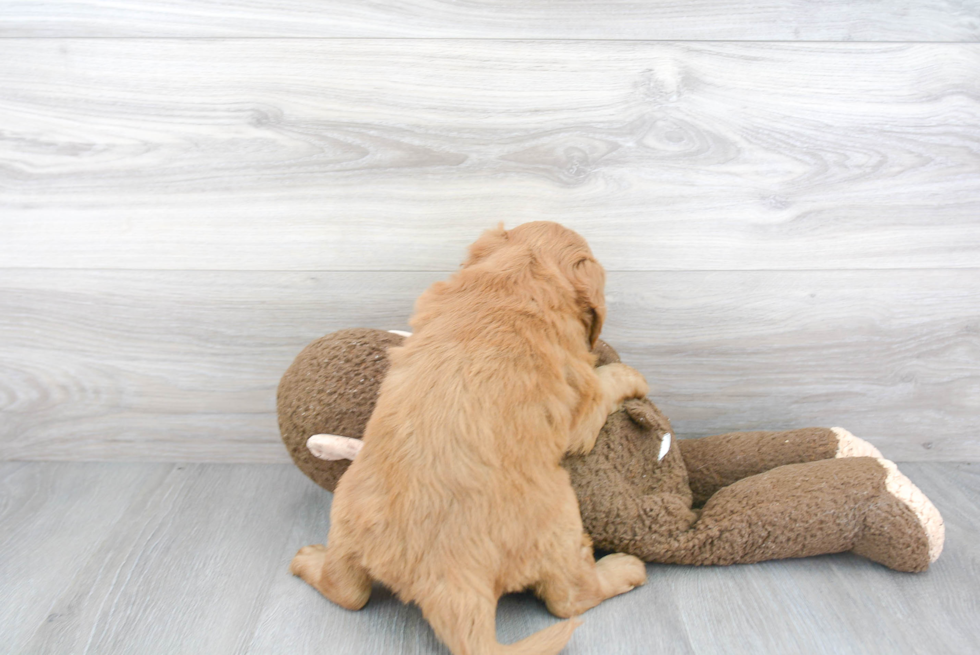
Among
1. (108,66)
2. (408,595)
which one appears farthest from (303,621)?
(108,66)

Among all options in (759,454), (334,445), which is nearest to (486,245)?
(334,445)

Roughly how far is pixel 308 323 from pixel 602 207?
24.4 inches

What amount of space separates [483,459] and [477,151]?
637 mm

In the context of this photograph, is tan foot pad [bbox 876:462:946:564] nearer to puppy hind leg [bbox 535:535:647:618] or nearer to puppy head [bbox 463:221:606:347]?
puppy hind leg [bbox 535:535:647:618]

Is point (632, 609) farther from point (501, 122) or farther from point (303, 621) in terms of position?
point (501, 122)

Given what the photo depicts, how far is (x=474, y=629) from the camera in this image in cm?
86

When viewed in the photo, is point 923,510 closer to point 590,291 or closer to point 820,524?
point 820,524

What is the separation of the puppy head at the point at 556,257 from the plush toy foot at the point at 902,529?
0.52 m

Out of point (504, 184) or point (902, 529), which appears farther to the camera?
point (504, 184)

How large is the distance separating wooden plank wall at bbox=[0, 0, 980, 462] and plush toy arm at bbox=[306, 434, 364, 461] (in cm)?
32

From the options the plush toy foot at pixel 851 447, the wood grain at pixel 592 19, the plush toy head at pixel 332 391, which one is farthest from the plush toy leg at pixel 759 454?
the wood grain at pixel 592 19

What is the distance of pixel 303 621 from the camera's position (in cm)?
101

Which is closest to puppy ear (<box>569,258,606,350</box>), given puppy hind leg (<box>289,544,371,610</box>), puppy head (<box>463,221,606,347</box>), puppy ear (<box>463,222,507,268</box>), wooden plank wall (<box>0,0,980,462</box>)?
puppy head (<box>463,221,606,347</box>)

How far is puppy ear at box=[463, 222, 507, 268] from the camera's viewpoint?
3.56ft
